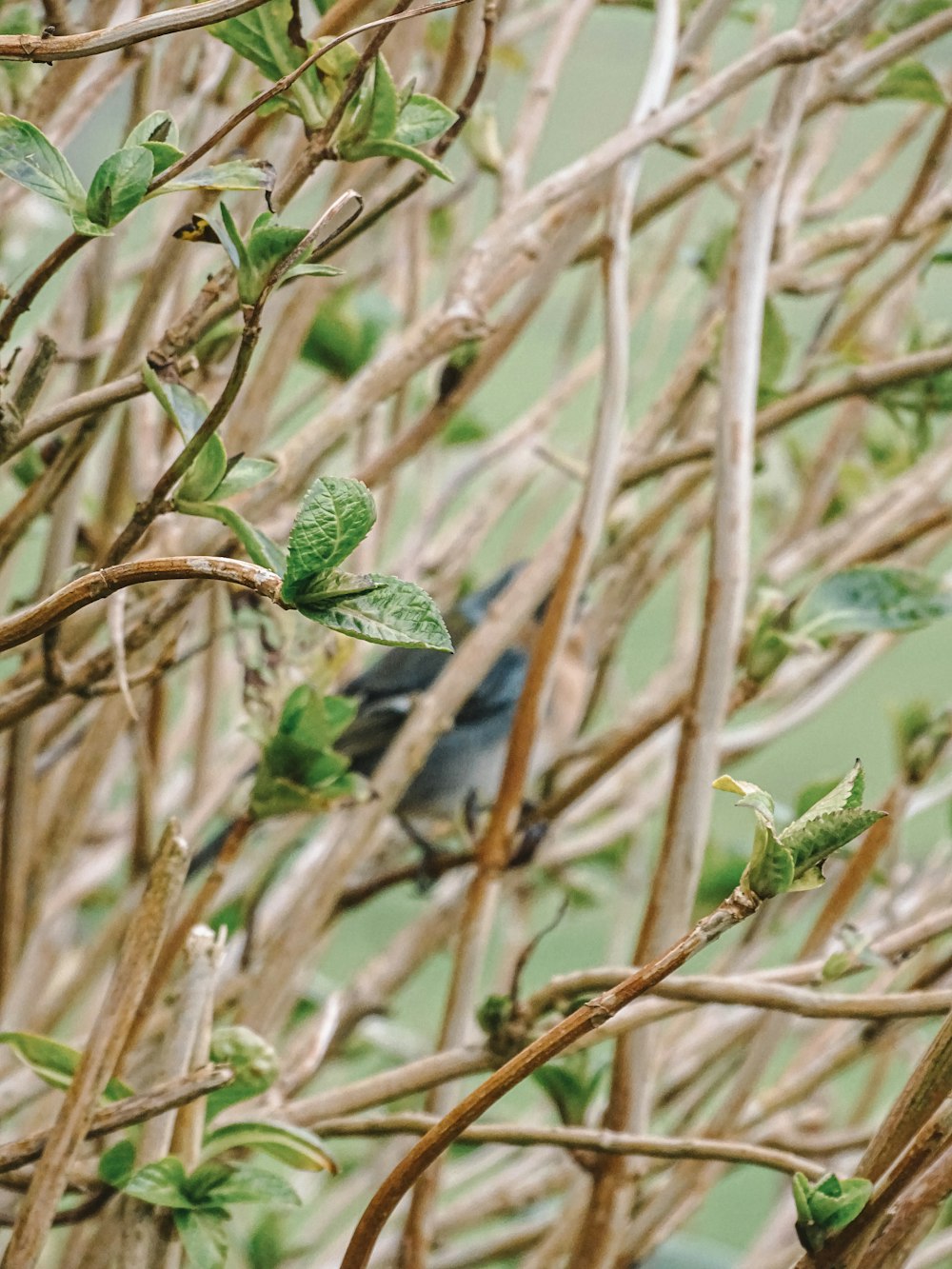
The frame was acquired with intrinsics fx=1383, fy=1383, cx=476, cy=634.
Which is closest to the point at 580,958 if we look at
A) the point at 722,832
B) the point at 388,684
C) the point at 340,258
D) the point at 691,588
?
the point at 722,832

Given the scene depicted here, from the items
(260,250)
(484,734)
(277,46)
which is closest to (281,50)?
(277,46)

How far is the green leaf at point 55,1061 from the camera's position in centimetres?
41

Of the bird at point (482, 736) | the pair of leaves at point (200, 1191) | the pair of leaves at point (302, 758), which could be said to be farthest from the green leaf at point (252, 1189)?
the bird at point (482, 736)

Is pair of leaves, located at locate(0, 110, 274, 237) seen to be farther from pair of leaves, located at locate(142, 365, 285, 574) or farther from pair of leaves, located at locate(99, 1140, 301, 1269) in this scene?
pair of leaves, located at locate(99, 1140, 301, 1269)

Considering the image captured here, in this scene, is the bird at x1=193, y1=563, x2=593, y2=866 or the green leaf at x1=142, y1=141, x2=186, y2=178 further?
the bird at x1=193, y1=563, x2=593, y2=866

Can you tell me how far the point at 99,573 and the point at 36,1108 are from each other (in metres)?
0.42

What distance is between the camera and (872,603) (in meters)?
0.53

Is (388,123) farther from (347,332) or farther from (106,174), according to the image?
(347,332)

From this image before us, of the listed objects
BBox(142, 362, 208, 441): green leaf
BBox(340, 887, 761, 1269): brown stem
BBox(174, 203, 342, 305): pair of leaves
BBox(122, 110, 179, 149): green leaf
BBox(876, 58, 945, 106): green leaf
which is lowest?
BBox(340, 887, 761, 1269): brown stem

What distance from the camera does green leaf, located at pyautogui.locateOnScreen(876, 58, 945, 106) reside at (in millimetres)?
577

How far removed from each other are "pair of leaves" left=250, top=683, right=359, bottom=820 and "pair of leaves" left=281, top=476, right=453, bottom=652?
0.17 m

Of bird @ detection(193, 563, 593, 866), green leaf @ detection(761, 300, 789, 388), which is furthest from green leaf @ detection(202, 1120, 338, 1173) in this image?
bird @ detection(193, 563, 593, 866)

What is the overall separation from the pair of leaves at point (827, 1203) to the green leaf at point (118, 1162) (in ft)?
0.61

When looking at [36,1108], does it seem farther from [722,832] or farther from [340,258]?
[722,832]
